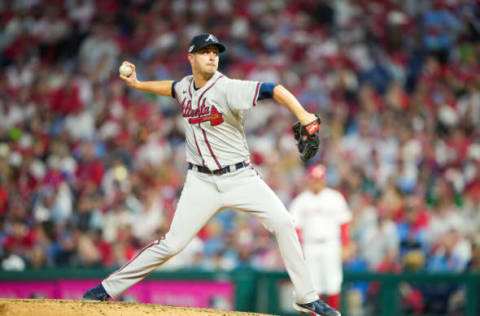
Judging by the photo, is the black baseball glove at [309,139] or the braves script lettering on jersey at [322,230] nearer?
the black baseball glove at [309,139]

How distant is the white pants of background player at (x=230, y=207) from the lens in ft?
15.4

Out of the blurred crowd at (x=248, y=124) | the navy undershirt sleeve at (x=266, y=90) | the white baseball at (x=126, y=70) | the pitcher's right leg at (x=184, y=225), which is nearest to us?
the navy undershirt sleeve at (x=266, y=90)

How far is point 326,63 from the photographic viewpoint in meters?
11.9

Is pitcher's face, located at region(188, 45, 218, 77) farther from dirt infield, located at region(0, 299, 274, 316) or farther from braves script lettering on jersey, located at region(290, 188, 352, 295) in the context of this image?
braves script lettering on jersey, located at region(290, 188, 352, 295)

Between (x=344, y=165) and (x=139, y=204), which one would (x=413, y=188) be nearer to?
(x=344, y=165)

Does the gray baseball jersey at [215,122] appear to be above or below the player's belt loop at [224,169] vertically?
above

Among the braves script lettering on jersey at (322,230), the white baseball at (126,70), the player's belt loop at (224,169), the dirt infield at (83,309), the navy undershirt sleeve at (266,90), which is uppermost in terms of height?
the white baseball at (126,70)

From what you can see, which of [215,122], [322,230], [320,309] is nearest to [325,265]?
[322,230]

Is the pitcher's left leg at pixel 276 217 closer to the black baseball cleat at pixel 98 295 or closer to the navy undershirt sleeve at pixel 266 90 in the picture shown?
the navy undershirt sleeve at pixel 266 90

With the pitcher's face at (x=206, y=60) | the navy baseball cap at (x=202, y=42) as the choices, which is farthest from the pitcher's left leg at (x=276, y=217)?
the navy baseball cap at (x=202, y=42)

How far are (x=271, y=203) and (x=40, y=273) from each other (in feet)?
14.9

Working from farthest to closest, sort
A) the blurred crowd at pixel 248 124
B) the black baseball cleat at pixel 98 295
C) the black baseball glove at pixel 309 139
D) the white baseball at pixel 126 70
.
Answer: the blurred crowd at pixel 248 124
the white baseball at pixel 126 70
the black baseball cleat at pixel 98 295
the black baseball glove at pixel 309 139

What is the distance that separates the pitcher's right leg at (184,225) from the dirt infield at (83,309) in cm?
22

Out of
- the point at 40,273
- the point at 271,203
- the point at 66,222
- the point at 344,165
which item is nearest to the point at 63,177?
the point at 66,222
